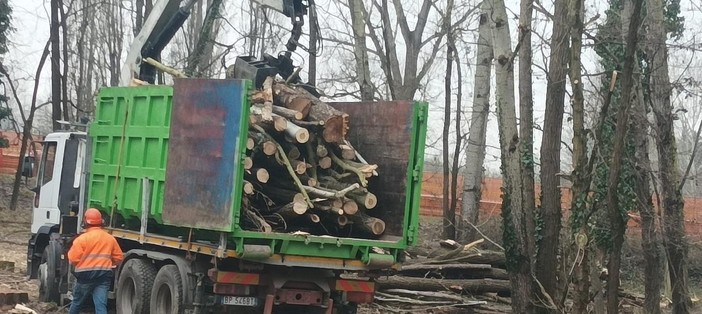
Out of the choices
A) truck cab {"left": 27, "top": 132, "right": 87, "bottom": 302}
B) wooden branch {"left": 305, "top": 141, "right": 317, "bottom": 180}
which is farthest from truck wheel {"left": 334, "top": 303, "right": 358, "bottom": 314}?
truck cab {"left": 27, "top": 132, "right": 87, "bottom": 302}

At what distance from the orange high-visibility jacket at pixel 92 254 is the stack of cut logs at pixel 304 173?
6.38 feet

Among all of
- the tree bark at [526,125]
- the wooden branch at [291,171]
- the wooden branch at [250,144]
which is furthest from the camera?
the tree bark at [526,125]

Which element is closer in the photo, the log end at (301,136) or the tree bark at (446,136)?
the log end at (301,136)

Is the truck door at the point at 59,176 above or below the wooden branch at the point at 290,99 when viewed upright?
below

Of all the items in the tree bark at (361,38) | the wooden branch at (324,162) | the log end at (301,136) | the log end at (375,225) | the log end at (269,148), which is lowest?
the log end at (375,225)

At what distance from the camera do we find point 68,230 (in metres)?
13.3

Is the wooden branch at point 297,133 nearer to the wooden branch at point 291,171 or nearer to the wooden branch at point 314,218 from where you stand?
the wooden branch at point 291,171

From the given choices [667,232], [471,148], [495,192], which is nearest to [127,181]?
[667,232]

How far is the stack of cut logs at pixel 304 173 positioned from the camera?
10117mm

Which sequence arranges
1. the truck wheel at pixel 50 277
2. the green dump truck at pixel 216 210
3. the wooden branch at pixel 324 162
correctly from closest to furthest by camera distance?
the green dump truck at pixel 216 210, the wooden branch at pixel 324 162, the truck wheel at pixel 50 277

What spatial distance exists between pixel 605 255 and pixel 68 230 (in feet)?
31.7

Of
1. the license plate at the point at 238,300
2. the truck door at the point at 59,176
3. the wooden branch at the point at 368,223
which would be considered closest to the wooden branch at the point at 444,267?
the wooden branch at the point at 368,223

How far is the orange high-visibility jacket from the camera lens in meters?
10.8

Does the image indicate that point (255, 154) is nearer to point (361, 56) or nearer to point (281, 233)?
point (281, 233)
